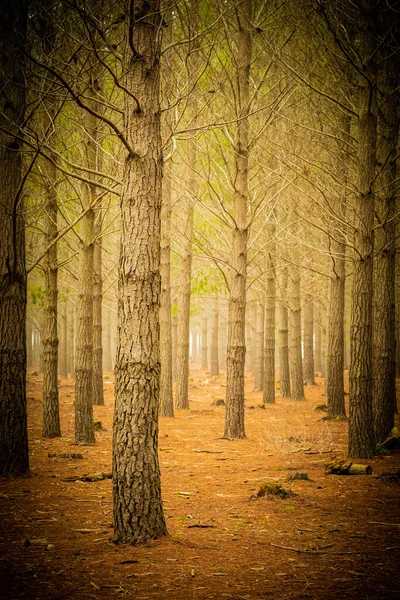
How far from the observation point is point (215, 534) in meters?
4.20

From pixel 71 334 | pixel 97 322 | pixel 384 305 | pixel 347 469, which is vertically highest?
pixel 384 305

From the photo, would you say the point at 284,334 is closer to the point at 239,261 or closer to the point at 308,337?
the point at 308,337

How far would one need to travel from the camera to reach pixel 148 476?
13.0 feet

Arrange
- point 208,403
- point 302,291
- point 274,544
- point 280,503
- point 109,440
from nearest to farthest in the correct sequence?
point 274,544 < point 280,503 < point 109,440 < point 208,403 < point 302,291

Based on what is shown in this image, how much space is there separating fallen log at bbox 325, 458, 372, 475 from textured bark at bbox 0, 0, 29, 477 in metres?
4.14

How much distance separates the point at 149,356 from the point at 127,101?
237cm

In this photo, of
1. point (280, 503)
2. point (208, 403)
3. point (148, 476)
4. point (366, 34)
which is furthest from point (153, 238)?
point (208, 403)

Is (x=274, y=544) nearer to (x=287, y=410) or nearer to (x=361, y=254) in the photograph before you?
(x=361, y=254)

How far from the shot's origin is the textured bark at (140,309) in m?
3.95

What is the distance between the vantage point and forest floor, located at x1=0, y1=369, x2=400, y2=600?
124 inches

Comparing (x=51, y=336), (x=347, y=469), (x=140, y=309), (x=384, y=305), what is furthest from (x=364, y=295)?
(x=51, y=336)

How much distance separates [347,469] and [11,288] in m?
5.13

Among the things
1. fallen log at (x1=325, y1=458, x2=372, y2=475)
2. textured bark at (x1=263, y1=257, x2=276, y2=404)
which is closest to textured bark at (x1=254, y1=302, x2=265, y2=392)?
textured bark at (x1=263, y1=257, x2=276, y2=404)

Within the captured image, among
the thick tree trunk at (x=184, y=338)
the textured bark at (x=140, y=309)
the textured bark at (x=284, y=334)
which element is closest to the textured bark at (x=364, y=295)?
the textured bark at (x=140, y=309)
